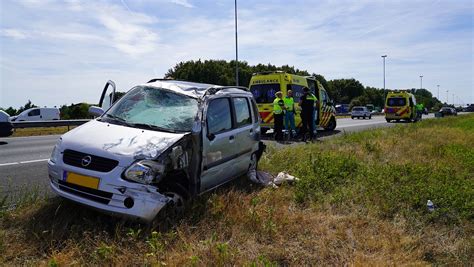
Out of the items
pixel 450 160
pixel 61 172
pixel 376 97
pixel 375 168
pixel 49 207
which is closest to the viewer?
pixel 61 172

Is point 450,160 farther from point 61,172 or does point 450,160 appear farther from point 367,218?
point 61,172

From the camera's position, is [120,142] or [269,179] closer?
[120,142]

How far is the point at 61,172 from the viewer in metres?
4.39

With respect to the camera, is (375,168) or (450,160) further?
(450,160)

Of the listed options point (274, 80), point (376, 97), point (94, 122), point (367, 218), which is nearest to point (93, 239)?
point (94, 122)

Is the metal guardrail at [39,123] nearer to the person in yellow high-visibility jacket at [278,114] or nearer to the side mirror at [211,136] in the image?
the person in yellow high-visibility jacket at [278,114]

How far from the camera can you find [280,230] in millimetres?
4508

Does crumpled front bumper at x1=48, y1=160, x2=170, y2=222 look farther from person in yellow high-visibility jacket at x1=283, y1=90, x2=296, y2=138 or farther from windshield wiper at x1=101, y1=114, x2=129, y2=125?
person in yellow high-visibility jacket at x1=283, y1=90, x2=296, y2=138

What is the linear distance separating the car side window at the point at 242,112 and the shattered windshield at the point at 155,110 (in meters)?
1.04

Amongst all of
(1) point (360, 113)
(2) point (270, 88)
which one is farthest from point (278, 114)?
(1) point (360, 113)

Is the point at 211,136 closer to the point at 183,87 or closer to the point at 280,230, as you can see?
the point at 183,87

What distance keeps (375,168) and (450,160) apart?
7.76ft

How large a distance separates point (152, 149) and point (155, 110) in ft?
3.60

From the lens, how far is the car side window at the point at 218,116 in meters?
5.44
